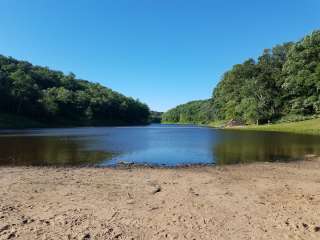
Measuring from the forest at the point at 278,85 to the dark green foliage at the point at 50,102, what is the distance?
65.7 metres

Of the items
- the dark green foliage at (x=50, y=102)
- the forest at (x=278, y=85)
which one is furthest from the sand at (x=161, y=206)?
the dark green foliage at (x=50, y=102)

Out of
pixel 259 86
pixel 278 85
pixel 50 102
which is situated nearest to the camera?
pixel 278 85

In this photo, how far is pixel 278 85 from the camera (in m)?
83.9

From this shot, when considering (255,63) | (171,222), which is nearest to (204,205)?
(171,222)

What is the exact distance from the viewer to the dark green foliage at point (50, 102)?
4523 inches

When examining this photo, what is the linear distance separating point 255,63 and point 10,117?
7787 centimetres

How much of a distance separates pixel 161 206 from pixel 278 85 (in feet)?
269

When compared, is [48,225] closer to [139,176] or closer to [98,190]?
[98,190]

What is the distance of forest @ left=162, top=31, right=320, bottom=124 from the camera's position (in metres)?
67.4

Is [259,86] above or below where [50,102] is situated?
above

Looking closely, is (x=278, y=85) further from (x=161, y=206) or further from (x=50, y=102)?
(x=50, y=102)

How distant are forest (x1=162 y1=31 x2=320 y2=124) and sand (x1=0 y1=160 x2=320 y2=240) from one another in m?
57.3

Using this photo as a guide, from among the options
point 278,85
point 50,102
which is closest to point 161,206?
point 278,85

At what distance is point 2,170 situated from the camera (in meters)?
16.3
